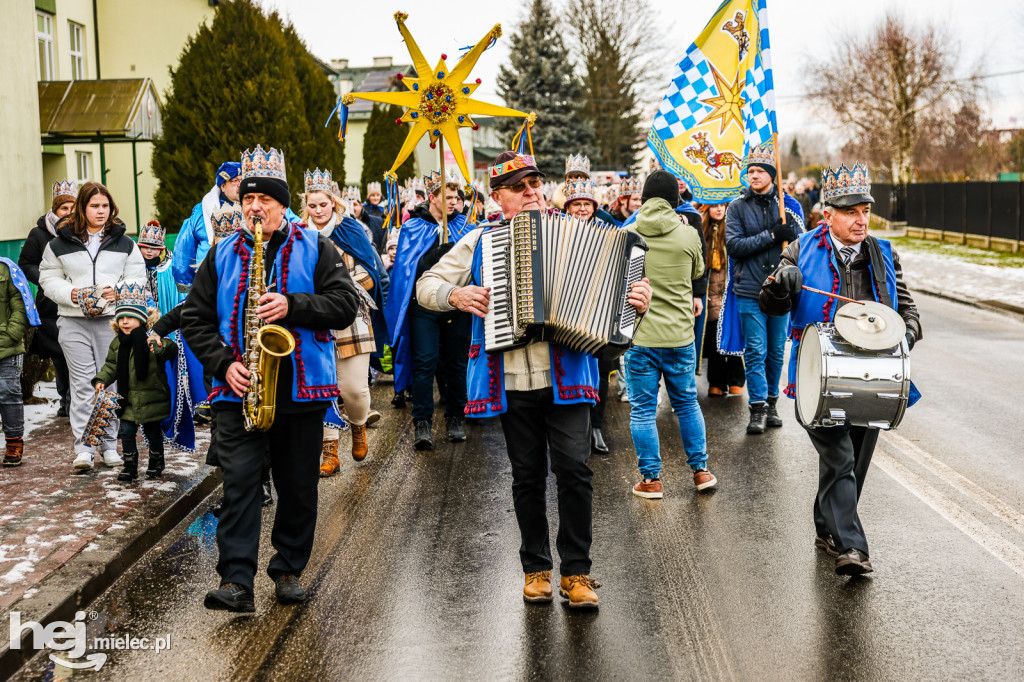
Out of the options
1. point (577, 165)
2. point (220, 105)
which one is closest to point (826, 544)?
point (577, 165)

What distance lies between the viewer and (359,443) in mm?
8164

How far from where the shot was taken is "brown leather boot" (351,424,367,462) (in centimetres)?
813

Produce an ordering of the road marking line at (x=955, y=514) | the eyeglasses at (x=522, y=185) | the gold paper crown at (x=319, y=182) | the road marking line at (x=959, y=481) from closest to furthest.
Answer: the eyeglasses at (x=522, y=185) → the road marking line at (x=955, y=514) → the road marking line at (x=959, y=481) → the gold paper crown at (x=319, y=182)

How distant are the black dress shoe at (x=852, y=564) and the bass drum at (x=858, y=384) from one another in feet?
2.12

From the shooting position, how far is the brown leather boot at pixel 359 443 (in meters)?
8.13

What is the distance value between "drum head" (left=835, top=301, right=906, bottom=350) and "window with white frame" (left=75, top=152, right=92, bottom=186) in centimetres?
1925

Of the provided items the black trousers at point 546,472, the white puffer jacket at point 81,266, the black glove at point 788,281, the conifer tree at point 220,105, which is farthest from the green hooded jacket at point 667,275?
the conifer tree at point 220,105

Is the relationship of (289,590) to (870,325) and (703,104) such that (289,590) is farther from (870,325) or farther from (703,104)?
(703,104)

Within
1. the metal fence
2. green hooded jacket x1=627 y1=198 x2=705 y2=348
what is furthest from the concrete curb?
Answer: the metal fence

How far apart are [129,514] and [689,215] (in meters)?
4.59

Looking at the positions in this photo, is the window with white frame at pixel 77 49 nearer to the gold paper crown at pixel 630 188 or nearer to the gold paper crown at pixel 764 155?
the gold paper crown at pixel 630 188

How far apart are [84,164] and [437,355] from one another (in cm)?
1589

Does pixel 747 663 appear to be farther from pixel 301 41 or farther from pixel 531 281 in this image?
pixel 301 41

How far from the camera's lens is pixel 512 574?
5625 mm
